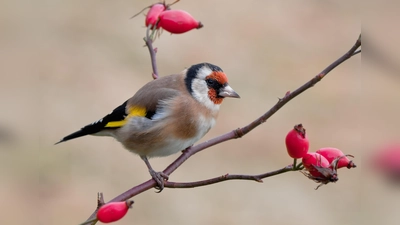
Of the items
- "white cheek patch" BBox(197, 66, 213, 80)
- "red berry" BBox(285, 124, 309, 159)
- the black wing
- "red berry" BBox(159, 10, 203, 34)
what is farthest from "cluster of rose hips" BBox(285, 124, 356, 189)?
the black wing

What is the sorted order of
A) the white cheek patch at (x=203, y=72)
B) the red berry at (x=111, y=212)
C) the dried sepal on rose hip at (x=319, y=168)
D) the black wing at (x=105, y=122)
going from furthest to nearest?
the white cheek patch at (x=203, y=72) < the black wing at (x=105, y=122) < the dried sepal on rose hip at (x=319, y=168) < the red berry at (x=111, y=212)

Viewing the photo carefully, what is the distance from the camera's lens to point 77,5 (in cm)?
1185

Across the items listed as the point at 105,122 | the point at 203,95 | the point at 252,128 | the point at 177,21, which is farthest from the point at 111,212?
the point at 203,95

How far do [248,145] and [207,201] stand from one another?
5.27ft

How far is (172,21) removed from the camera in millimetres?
2270

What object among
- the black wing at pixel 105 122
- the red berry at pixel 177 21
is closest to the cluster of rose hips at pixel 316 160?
the red berry at pixel 177 21

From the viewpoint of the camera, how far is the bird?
2.83 meters

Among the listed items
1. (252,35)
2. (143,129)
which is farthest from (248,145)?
(143,129)

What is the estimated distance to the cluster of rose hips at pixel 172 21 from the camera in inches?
89.0

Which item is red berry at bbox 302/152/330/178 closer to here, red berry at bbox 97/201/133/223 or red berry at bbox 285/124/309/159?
red berry at bbox 285/124/309/159

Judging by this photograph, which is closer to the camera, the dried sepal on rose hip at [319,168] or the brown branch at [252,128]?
the brown branch at [252,128]

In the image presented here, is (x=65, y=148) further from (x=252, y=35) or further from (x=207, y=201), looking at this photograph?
(x=252, y=35)

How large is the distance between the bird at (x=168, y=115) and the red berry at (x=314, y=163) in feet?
3.62

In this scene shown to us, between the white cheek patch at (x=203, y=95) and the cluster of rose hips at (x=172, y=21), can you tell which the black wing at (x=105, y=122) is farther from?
the cluster of rose hips at (x=172, y=21)
